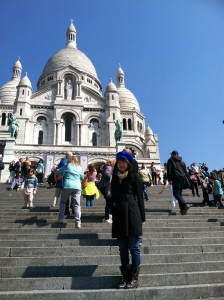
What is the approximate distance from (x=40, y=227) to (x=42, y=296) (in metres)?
2.77

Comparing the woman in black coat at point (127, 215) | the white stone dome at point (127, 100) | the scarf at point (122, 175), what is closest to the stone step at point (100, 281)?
the woman in black coat at point (127, 215)

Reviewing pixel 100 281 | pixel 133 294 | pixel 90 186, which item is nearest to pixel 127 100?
pixel 90 186

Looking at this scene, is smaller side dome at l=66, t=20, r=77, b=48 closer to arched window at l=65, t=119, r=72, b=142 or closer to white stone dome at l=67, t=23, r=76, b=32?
white stone dome at l=67, t=23, r=76, b=32

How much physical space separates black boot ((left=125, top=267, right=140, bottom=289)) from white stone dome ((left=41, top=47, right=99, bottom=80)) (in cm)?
4392

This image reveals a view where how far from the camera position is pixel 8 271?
4.04 meters

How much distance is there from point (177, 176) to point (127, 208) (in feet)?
13.2

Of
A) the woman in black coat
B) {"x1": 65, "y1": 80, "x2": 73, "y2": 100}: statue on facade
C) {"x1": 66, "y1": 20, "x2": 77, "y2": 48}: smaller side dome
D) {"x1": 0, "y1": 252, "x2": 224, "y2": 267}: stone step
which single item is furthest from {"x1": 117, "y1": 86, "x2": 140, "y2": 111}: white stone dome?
the woman in black coat

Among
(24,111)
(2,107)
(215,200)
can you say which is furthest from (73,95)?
(215,200)

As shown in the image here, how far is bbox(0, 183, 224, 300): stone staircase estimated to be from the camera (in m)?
3.54

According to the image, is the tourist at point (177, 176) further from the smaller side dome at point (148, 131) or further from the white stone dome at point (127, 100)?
the white stone dome at point (127, 100)

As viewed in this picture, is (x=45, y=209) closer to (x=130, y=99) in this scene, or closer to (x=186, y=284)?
(x=186, y=284)

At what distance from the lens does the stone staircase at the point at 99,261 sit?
354 cm

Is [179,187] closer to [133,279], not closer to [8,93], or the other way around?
[133,279]

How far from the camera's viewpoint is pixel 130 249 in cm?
359
